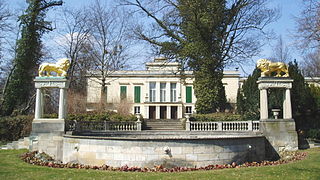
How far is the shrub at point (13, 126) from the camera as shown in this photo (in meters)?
20.5

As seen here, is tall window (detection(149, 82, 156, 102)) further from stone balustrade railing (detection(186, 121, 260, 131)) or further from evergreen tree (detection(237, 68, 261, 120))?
evergreen tree (detection(237, 68, 261, 120))

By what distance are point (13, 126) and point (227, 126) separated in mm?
15592

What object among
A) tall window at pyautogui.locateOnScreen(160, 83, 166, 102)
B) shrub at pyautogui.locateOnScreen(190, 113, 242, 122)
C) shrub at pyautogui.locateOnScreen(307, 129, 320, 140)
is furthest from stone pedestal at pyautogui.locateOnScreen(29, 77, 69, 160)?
tall window at pyautogui.locateOnScreen(160, 83, 166, 102)

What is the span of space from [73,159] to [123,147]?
115 inches

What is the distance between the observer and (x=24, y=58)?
23.4m

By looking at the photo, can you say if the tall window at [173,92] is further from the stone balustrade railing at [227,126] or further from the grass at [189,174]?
the grass at [189,174]

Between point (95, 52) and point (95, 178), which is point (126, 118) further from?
point (95, 178)

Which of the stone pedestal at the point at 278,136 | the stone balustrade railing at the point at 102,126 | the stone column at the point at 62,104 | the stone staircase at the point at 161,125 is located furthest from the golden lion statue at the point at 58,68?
the stone pedestal at the point at 278,136

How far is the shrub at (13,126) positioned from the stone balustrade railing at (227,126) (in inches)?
483

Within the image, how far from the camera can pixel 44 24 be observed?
25047mm

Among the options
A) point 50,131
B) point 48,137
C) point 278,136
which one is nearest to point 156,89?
point 50,131

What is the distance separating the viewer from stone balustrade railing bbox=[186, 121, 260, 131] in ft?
57.4

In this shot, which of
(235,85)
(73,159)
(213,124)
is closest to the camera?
(73,159)

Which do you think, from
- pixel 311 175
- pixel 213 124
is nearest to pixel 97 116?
pixel 213 124
